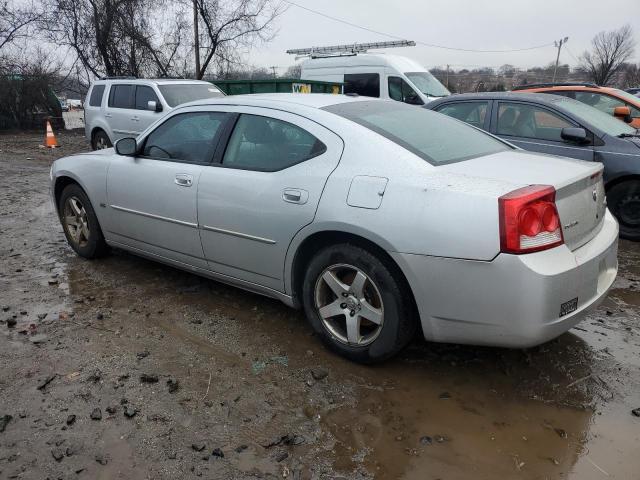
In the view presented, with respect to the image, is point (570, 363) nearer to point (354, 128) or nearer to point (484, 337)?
point (484, 337)

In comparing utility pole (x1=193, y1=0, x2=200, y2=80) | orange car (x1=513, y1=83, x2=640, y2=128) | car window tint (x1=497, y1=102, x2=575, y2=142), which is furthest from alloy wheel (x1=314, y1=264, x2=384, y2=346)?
utility pole (x1=193, y1=0, x2=200, y2=80)

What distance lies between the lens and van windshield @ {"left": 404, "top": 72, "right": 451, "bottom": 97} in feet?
43.9

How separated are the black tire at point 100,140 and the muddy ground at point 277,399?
8.04m

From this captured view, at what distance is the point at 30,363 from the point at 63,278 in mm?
1552

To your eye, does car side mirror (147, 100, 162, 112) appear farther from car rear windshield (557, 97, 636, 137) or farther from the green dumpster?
car rear windshield (557, 97, 636, 137)

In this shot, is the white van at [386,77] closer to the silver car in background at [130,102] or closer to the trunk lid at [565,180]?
the silver car in background at [130,102]

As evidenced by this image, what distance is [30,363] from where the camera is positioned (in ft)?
10.5

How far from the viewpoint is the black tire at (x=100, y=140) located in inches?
452

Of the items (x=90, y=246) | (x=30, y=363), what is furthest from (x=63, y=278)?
(x=30, y=363)

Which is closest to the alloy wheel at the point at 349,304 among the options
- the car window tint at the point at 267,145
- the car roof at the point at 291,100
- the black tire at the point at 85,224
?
the car window tint at the point at 267,145

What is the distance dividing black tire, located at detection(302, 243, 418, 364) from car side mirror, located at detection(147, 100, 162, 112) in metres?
7.97

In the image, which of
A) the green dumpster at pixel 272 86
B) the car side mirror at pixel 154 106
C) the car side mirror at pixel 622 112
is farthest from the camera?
the green dumpster at pixel 272 86

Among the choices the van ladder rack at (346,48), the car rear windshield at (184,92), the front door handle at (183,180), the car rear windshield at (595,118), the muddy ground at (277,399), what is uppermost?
the van ladder rack at (346,48)

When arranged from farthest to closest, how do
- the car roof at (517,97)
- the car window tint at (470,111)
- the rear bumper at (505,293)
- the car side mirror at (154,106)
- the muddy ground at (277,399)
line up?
the car side mirror at (154,106)
the car window tint at (470,111)
the car roof at (517,97)
the rear bumper at (505,293)
the muddy ground at (277,399)
